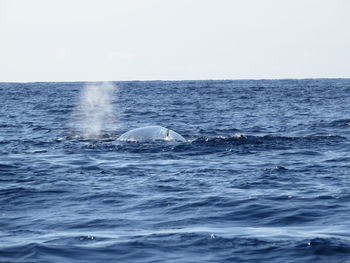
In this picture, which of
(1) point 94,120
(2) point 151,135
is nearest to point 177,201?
(2) point 151,135

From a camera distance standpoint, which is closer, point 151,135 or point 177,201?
point 177,201

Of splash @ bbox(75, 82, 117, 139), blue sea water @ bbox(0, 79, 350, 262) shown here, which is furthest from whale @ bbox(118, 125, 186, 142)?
splash @ bbox(75, 82, 117, 139)

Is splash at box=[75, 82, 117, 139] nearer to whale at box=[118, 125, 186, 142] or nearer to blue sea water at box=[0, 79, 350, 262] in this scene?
whale at box=[118, 125, 186, 142]

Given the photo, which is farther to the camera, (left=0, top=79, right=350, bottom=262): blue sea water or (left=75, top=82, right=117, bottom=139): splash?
(left=75, top=82, right=117, bottom=139): splash

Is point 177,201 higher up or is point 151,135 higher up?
point 151,135

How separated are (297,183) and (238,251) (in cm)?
671

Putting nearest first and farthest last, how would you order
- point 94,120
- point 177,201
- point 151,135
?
point 177,201 → point 151,135 → point 94,120

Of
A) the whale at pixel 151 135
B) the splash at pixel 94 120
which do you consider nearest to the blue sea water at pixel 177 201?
the whale at pixel 151 135

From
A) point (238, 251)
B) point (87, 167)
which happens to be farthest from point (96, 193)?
point (238, 251)

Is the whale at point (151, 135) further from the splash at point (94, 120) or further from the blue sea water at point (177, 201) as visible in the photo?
the splash at point (94, 120)

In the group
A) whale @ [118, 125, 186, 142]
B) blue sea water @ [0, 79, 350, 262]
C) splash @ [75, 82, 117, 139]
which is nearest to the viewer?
blue sea water @ [0, 79, 350, 262]

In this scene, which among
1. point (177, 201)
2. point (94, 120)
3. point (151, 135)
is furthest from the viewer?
point (94, 120)

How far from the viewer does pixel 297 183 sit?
16891 millimetres

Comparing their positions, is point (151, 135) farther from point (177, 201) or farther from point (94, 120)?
point (94, 120)
